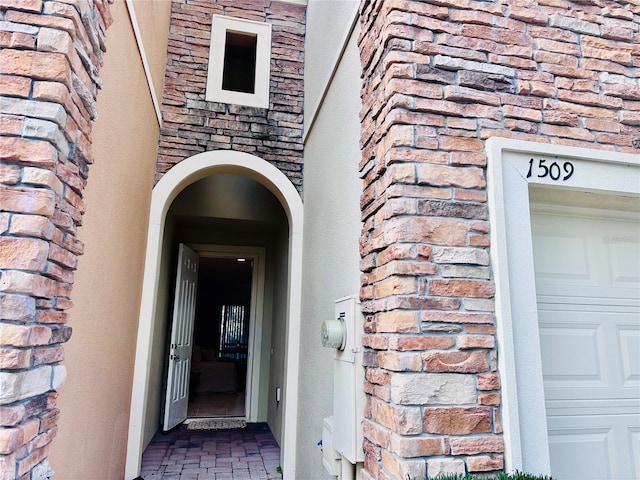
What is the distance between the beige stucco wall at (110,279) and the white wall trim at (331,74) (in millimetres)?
1337

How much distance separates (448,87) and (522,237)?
690mm

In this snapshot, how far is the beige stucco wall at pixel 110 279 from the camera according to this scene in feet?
6.84

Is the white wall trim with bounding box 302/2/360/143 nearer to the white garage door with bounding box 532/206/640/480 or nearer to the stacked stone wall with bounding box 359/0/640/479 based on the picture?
the stacked stone wall with bounding box 359/0/640/479

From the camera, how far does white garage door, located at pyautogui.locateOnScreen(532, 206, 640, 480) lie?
1.80 m

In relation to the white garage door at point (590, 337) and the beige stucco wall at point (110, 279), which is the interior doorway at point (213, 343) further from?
the white garage door at point (590, 337)

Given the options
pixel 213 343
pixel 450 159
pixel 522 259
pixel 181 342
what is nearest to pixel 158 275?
pixel 181 342

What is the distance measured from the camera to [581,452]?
1.79 meters

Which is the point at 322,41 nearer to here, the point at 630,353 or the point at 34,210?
the point at 34,210

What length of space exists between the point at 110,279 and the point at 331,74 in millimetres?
2030

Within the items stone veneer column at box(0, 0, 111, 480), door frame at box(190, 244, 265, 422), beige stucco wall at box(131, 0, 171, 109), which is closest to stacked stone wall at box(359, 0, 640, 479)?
stone veneer column at box(0, 0, 111, 480)

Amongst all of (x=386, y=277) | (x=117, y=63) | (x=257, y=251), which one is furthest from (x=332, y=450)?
(x=257, y=251)

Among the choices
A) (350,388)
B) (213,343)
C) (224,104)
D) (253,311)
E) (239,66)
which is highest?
(239,66)

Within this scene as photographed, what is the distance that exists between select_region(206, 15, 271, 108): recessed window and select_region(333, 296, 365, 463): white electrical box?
2.81m

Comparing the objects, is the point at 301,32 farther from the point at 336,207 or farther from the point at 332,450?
the point at 332,450
